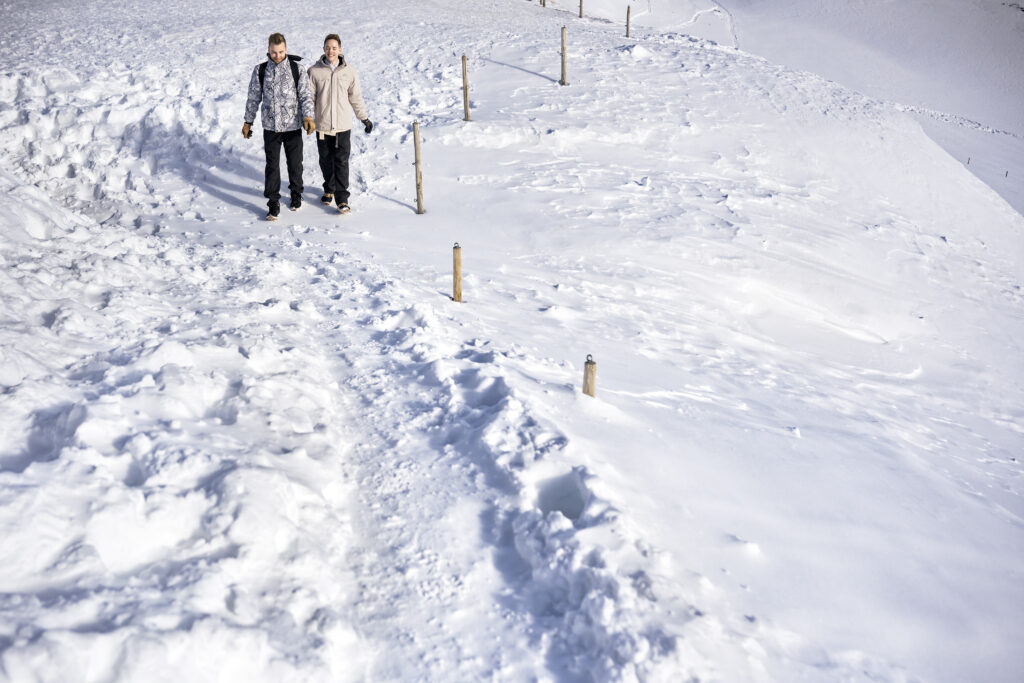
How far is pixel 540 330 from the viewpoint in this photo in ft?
19.8

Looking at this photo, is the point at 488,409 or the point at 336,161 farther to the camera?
the point at 336,161

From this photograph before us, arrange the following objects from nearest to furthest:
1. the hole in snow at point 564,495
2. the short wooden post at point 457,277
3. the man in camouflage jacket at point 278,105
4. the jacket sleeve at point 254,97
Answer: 1. the hole in snow at point 564,495
2. the short wooden post at point 457,277
3. the man in camouflage jacket at point 278,105
4. the jacket sleeve at point 254,97

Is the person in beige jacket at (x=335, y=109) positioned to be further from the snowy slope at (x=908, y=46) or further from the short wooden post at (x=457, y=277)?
the snowy slope at (x=908, y=46)

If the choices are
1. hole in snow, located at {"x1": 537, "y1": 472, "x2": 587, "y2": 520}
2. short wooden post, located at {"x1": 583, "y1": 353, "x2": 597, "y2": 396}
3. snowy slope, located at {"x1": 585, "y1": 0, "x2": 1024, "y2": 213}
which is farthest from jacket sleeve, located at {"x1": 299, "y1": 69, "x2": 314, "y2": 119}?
snowy slope, located at {"x1": 585, "y1": 0, "x2": 1024, "y2": 213}

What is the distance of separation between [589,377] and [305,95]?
497 centimetres

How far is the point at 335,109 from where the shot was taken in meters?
7.91

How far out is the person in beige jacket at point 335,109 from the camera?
778 centimetres

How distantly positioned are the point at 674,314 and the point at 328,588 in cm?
474

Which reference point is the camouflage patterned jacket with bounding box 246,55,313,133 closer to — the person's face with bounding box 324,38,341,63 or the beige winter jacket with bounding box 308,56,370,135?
Answer: the beige winter jacket with bounding box 308,56,370,135

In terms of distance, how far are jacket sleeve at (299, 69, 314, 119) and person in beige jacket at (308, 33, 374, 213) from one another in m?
0.10

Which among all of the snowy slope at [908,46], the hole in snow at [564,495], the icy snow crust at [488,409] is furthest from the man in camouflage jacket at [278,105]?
the snowy slope at [908,46]

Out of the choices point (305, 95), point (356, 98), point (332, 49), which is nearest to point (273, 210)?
point (305, 95)

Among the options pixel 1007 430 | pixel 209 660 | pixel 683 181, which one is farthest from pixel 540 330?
pixel 683 181

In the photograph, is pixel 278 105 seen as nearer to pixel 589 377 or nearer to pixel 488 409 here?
pixel 488 409
